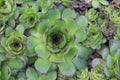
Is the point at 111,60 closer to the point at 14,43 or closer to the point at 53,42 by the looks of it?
the point at 53,42

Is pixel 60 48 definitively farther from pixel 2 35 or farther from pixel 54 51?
pixel 2 35

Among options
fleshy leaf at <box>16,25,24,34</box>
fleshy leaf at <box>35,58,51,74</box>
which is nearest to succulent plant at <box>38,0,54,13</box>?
fleshy leaf at <box>16,25,24,34</box>

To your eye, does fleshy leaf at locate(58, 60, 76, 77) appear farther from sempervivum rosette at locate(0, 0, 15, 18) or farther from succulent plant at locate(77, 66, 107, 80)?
sempervivum rosette at locate(0, 0, 15, 18)

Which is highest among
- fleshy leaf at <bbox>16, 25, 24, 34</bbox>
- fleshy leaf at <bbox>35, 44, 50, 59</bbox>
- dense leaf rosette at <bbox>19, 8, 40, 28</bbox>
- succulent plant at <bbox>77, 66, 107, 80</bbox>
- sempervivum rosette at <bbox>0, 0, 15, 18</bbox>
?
sempervivum rosette at <bbox>0, 0, 15, 18</bbox>

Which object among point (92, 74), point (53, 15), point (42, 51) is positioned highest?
point (53, 15)

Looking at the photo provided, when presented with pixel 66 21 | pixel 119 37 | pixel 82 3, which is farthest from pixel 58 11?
pixel 119 37

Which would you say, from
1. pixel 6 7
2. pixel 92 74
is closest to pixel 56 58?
pixel 92 74

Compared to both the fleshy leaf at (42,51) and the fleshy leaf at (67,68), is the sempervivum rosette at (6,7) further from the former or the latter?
the fleshy leaf at (67,68)
